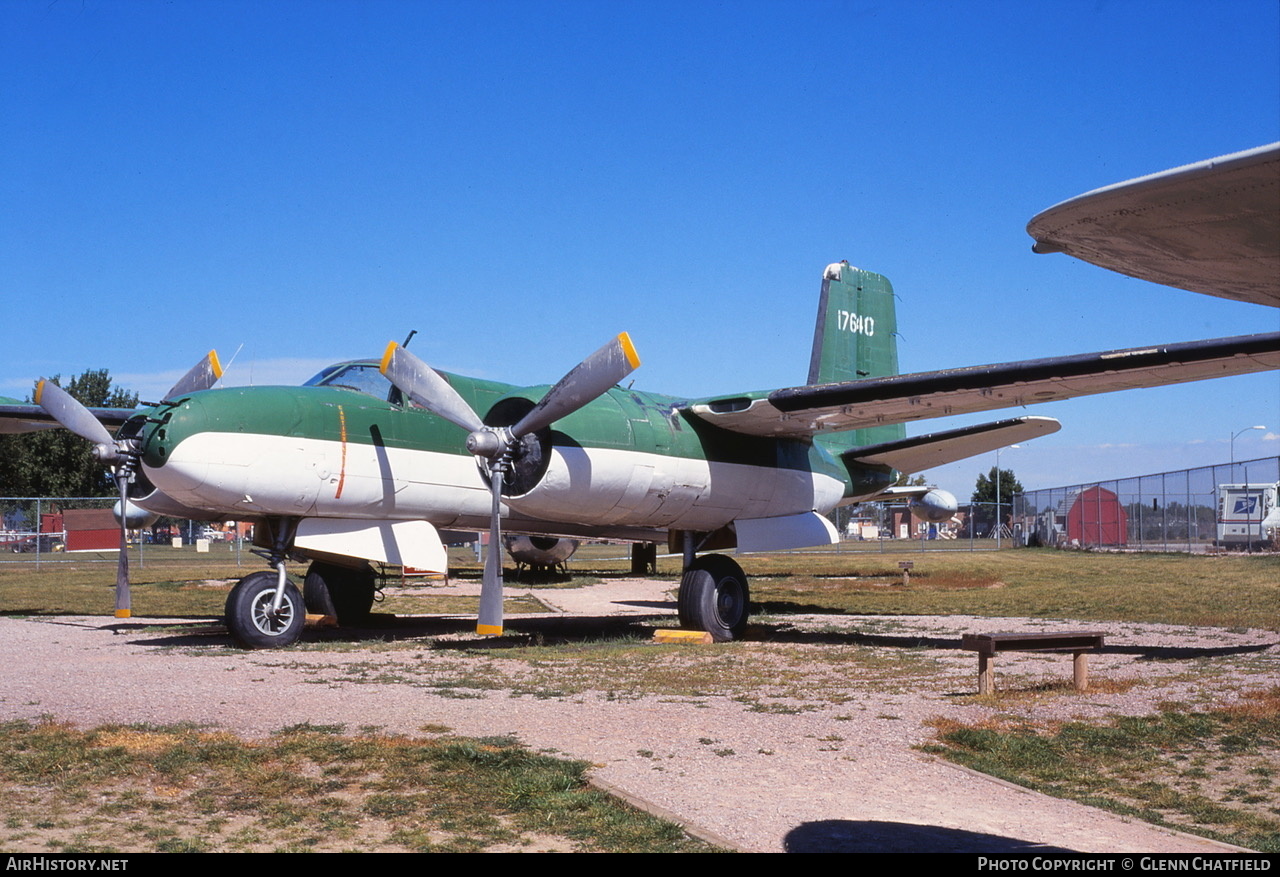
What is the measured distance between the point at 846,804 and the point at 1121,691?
17.6ft

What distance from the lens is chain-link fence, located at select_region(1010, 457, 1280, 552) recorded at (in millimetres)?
42438

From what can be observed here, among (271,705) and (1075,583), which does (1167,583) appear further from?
(271,705)

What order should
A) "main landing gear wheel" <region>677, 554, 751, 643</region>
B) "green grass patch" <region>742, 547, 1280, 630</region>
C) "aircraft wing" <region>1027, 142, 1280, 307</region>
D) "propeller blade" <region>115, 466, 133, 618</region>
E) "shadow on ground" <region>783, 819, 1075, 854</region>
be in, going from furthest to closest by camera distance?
"green grass patch" <region>742, 547, 1280, 630</region> → "main landing gear wheel" <region>677, 554, 751, 643</region> → "propeller blade" <region>115, 466, 133, 618</region> → "shadow on ground" <region>783, 819, 1075, 854</region> → "aircraft wing" <region>1027, 142, 1280, 307</region>

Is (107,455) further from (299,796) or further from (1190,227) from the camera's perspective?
(1190,227)

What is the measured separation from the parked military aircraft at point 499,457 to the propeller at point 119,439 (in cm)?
4

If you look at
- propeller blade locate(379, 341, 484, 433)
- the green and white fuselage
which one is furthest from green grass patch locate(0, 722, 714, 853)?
propeller blade locate(379, 341, 484, 433)

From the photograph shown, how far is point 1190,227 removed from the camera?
10.7ft

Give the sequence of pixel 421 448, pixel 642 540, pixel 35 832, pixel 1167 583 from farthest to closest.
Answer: pixel 1167 583
pixel 642 540
pixel 421 448
pixel 35 832

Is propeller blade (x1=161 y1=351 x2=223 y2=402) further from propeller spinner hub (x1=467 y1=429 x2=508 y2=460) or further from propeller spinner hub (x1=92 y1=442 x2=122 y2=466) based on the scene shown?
propeller spinner hub (x1=467 y1=429 x2=508 y2=460)

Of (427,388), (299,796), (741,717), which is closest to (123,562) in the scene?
(427,388)

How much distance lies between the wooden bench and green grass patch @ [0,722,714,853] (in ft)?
15.5

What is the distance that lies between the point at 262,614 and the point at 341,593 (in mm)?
3696
